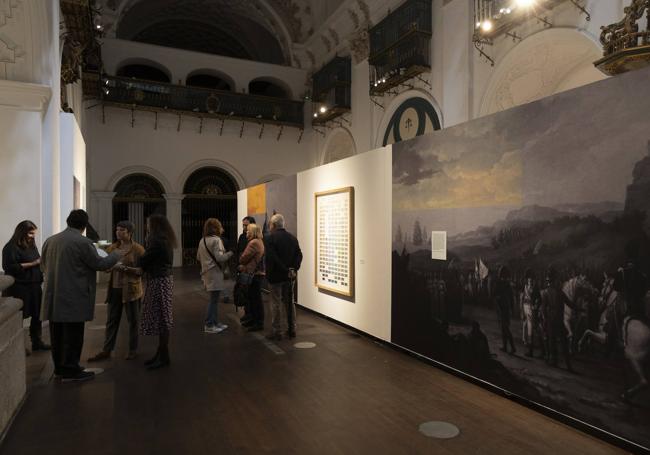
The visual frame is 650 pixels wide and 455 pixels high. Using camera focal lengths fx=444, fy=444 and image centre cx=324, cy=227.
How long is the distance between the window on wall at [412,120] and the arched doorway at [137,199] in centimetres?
941

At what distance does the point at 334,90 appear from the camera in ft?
57.8

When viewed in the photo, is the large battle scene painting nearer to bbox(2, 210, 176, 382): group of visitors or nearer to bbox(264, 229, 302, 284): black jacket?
bbox(264, 229, 302, 284): black jacket

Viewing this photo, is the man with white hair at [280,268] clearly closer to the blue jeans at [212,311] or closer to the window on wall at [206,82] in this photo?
the blue jeans at [212,311]

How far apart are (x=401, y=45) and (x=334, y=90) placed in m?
4.66

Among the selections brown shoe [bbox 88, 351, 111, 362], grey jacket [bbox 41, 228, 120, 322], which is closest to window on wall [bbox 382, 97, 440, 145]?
brown shoe [bbox 88, 351, 111, 362]

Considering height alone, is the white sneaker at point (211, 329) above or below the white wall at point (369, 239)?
below

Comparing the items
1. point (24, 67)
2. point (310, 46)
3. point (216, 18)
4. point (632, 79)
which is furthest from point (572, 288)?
point (216, 18)

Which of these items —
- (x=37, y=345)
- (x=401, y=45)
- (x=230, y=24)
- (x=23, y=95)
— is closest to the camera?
(x=37, y=345)

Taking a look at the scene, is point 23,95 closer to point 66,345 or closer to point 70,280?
point 70,280

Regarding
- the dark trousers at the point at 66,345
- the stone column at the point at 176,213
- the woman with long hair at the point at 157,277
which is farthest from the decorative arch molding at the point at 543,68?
the stone column at the point at 176,213

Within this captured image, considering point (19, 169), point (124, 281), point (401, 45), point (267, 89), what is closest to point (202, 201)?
point (267, 89)

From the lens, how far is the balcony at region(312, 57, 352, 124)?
17.4 m

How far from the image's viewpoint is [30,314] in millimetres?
5266

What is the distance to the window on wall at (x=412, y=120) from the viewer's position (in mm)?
12984
